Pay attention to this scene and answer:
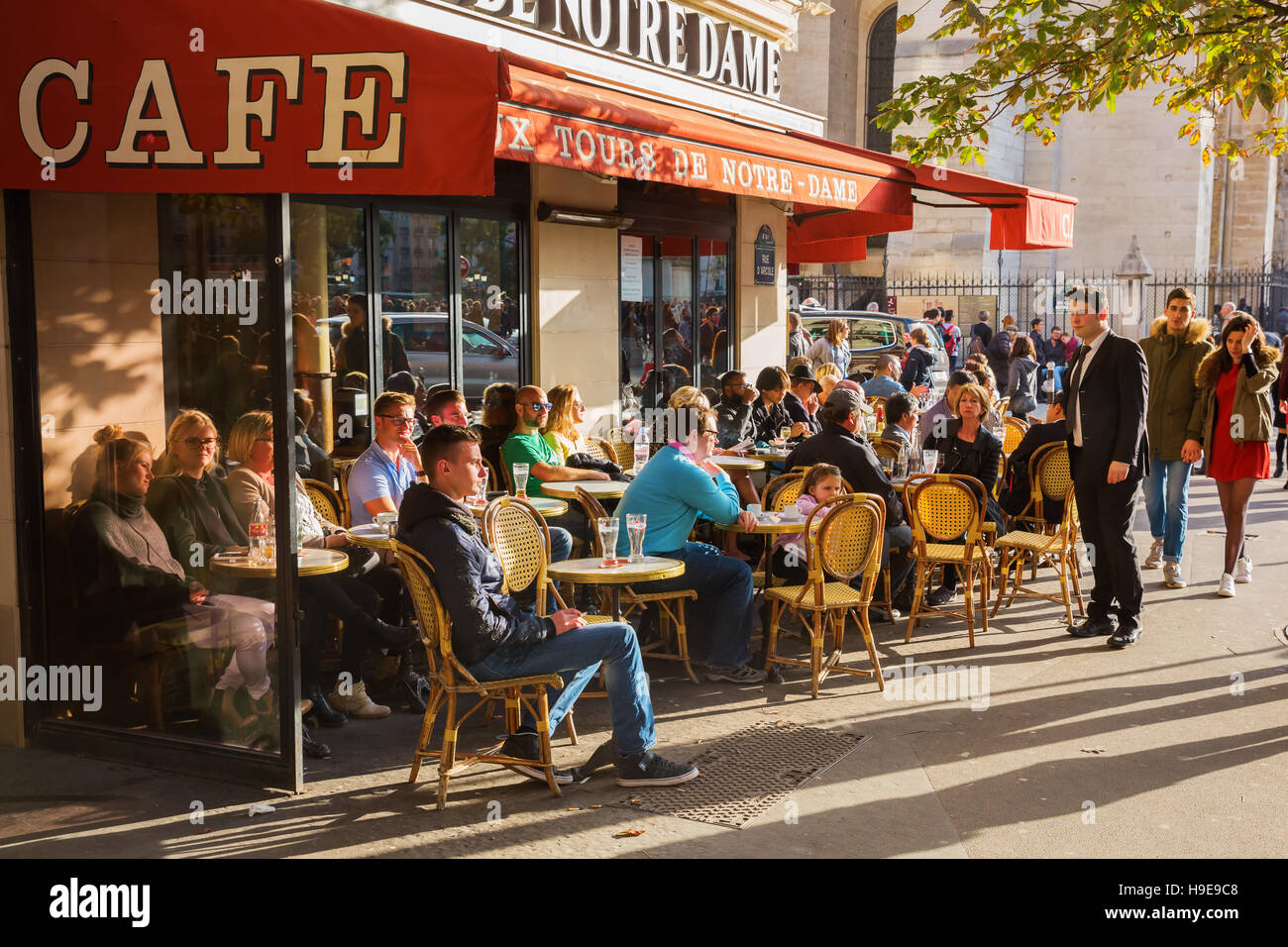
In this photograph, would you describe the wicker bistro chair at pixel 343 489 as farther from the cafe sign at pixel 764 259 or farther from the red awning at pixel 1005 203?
the cafe sign at pixel 764 259

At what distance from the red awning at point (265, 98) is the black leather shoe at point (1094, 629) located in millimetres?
5083

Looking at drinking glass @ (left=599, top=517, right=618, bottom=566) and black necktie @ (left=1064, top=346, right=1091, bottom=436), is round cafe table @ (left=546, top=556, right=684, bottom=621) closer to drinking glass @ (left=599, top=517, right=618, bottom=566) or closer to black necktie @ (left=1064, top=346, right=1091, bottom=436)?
drinking glass @ (left=599, top=517, right=618, bottom=566)

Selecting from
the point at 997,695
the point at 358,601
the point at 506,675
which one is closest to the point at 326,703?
the point at 358,601

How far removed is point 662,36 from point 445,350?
4.21 m

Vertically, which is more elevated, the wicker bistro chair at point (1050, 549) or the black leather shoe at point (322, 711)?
the wicker bistro chair at point (1050, 549)

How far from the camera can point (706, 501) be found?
268 inches

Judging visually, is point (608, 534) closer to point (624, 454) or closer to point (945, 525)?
point (945, 525)

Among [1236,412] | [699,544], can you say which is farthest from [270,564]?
[1236,412]

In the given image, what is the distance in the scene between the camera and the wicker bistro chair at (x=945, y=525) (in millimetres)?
8000

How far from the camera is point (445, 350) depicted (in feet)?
31.4

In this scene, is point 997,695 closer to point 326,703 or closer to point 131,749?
point 326,703

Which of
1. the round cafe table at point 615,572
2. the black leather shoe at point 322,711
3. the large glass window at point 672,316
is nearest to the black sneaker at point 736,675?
the round cafe table at point 615,572

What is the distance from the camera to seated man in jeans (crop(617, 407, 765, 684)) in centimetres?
683

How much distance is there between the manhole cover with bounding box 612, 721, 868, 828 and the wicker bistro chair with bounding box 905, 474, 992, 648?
213 centimetres
